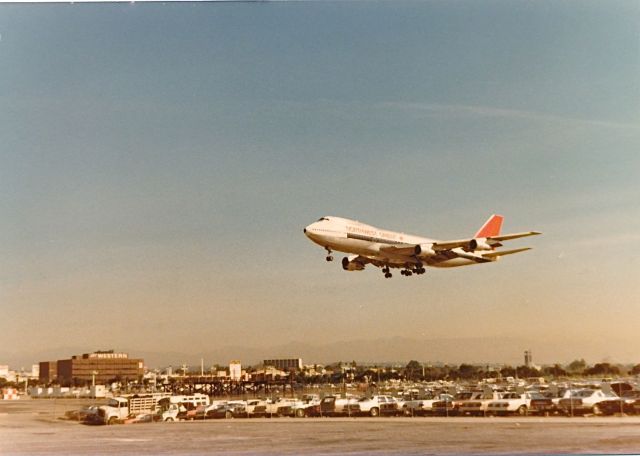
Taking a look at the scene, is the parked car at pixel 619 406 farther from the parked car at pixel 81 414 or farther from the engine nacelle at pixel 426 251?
the parked car at pixel 81 414

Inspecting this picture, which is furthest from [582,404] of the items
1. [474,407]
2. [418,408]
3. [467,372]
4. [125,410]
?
[467,372]

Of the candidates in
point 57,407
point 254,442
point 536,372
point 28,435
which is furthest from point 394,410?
point 536,372

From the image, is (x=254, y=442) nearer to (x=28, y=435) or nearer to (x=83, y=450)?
(x=83, y=450)

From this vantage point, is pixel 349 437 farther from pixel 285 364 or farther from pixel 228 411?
pixel 285 364

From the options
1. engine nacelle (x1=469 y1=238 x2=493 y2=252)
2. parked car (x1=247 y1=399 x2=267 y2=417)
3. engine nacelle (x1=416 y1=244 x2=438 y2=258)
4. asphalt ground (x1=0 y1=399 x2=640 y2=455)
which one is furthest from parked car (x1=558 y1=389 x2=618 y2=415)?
parked car (x1=247 y1=399 x2=267 y2=417)

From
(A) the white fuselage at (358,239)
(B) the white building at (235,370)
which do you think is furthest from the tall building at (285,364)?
(A) the white fuselage at (358,239)
